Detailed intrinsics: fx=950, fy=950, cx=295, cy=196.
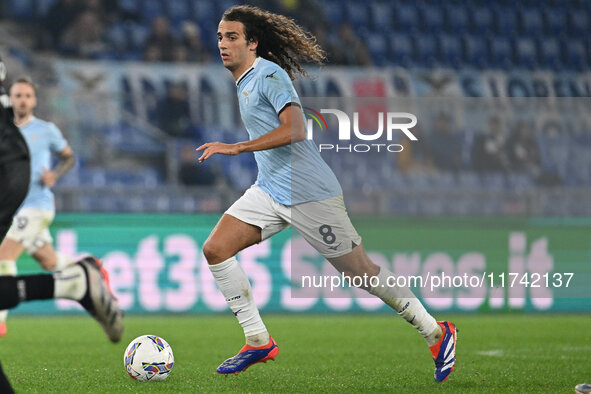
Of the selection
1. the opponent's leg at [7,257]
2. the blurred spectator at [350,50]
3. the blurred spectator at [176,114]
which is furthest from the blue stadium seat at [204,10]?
the opponent's leg at [7,257]

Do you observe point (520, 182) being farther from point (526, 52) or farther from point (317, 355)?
point (526, 52)

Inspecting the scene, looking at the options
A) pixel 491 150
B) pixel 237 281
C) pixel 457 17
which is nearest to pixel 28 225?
pixel 237 281

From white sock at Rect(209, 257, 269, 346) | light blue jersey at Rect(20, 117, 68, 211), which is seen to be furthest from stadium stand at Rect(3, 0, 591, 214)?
white sock at Rect(209, 257, 269, 346)

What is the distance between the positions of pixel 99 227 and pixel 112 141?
1.05m

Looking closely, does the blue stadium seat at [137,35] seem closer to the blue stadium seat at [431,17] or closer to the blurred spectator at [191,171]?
the blue stadium seat at [431,17]

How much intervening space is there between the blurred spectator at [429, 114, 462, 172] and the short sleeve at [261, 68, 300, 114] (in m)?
6.22

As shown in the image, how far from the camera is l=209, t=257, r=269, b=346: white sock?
532 cm

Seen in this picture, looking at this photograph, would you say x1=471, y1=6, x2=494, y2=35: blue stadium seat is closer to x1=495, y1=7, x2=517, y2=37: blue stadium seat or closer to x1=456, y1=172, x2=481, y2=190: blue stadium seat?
x1=495, y1=7, x2=517, y2=37: blue stadium seat

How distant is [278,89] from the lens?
16.5ft

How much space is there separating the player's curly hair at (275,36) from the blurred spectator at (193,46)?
1001 cm

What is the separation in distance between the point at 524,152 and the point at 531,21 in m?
6.17

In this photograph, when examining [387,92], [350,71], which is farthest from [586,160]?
[350,71]

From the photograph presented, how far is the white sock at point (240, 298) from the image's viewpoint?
5.32 meters

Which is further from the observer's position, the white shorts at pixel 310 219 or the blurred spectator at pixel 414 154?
the blurred spectator at pixel 414 154
